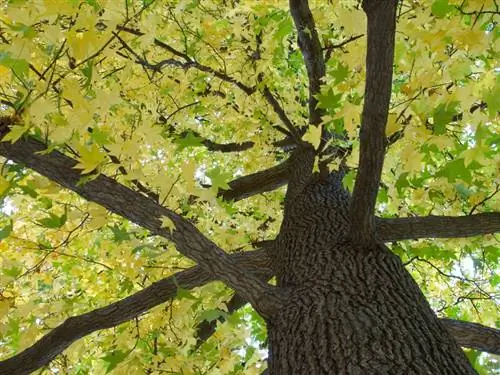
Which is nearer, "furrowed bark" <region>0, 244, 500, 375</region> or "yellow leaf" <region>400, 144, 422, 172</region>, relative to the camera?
"yellow leaf" <region>400, 144, 422, 172</region>

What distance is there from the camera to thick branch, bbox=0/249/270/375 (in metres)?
2.24

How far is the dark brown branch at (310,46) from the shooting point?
7.34ft

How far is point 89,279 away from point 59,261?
1.10 ft

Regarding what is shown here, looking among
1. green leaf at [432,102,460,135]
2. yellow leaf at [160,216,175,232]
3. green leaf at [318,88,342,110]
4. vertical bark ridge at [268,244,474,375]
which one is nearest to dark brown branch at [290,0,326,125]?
green leaf at [318,88,342,110]

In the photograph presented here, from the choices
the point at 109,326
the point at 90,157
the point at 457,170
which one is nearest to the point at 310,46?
the point at 457,170

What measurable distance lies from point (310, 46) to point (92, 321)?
6.14 feet

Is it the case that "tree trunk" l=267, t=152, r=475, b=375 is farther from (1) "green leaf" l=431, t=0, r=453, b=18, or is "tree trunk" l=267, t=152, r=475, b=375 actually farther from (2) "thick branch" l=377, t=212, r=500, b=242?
(1) "green leaf" l=431, t=0, r=453, b=18

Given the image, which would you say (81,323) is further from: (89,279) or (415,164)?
(415,164)

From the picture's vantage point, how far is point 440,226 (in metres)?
2.57

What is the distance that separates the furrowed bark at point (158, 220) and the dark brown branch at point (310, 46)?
0.98 m

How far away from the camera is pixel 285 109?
12.9 ft

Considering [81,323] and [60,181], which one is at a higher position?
[60,181]

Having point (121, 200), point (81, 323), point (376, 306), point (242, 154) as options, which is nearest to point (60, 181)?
point (121, 200)

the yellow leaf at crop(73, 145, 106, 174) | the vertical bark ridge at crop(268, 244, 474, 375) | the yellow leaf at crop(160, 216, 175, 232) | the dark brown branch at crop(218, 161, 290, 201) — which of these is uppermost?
the dark brown branch at crop(218, 161, 290, 201)
